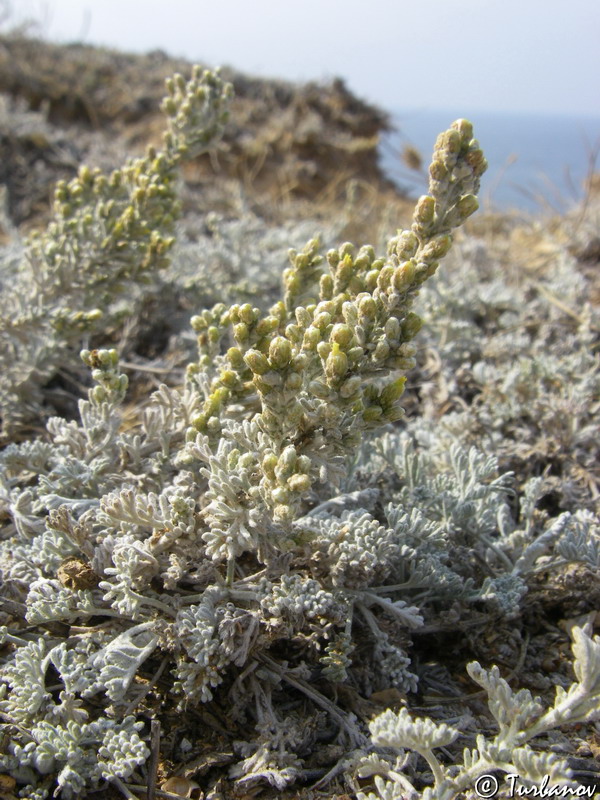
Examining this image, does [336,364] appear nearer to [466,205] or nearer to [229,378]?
[229,378]

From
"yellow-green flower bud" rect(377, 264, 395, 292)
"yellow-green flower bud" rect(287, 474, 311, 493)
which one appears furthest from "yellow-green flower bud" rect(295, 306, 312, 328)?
"yellow-green flower bud" rect(287, 474, 311, 493)

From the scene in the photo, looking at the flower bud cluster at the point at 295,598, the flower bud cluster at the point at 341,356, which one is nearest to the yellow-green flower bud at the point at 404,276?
the flower bud cluster at the point at 341,356

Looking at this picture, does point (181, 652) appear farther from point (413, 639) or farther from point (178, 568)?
point (413, 639)

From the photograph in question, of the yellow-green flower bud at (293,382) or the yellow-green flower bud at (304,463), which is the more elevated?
the yellow-green flower bud at (293,382)

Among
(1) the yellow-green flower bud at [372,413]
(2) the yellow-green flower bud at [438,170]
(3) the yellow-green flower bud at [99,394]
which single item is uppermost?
(2) the yellow-green flower bud at [438,170]

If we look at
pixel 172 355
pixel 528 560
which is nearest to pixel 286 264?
pixel 172 355

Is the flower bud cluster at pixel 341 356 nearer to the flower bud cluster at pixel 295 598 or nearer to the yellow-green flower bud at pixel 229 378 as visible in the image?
the yellow-green flower bud at pixel 229 378

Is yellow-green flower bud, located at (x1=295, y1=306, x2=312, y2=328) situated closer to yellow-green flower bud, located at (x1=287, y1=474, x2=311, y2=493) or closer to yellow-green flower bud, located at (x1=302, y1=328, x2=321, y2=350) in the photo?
yellow-green flower bud, located at (x1=302, y1=328, x2=321, y2=350)
